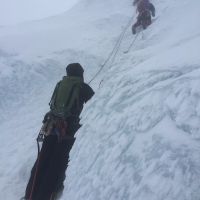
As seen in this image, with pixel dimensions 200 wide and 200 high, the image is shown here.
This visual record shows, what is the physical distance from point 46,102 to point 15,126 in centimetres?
127

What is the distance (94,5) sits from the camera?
19.8 metres

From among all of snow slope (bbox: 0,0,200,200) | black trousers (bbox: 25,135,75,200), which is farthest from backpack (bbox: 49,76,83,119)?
snow slope (bbox: 0,0,200,200)

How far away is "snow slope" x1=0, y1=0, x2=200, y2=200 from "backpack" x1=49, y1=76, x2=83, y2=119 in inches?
29.5

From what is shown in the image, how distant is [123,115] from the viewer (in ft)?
19.2

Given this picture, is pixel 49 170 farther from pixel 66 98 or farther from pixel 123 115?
pixel 123 115

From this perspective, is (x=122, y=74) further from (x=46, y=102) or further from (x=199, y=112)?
(x=199, y=112)

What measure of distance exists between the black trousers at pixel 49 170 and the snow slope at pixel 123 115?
0.70 feet

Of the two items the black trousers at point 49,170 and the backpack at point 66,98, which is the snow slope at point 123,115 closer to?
the black trousers at point 49,170

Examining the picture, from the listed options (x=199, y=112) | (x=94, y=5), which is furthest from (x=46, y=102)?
(x=94, y=5)

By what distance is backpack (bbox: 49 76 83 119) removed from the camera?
5457 millimetres

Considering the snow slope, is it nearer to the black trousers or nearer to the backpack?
the black trousers

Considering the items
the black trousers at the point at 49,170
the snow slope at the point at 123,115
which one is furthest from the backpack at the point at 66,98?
the snow slope at the point at 123,115

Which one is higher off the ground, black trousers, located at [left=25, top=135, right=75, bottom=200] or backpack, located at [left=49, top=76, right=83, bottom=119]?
backpack, located at [left=49, top=76, right=83, bottom=119]

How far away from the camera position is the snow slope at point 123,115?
402cm
